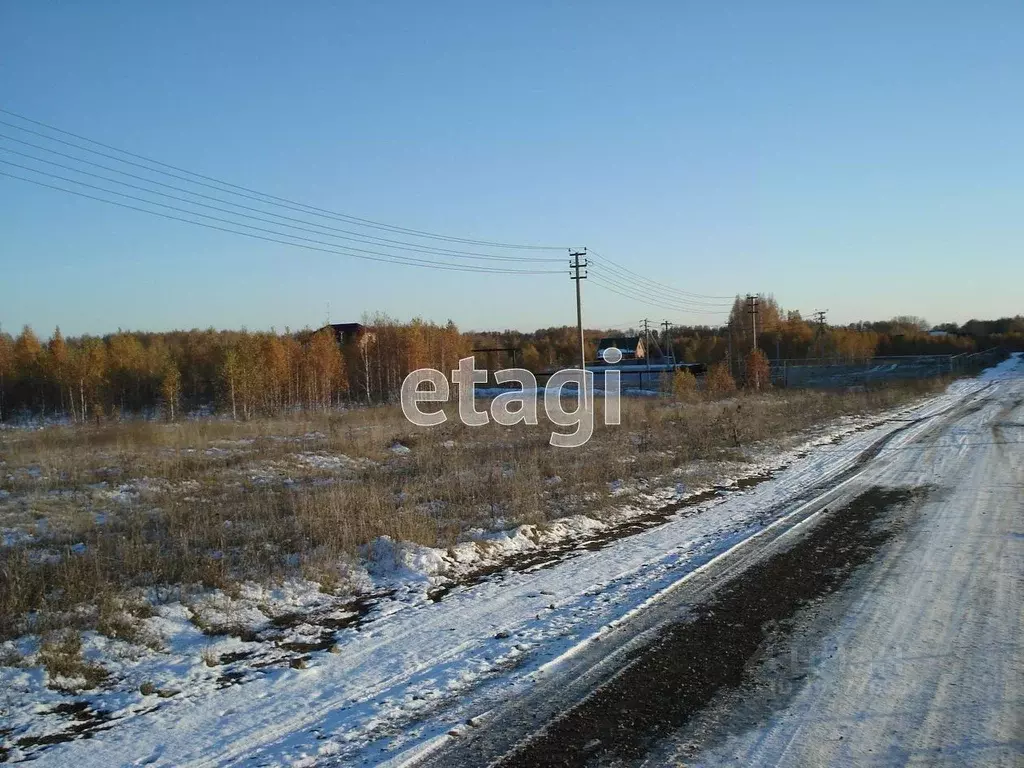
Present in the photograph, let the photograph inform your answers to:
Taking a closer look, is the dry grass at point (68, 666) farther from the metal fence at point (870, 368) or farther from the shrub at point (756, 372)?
the metal fence at point (870, 368)

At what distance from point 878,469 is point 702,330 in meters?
117

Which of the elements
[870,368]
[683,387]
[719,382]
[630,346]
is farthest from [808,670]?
[630,346]

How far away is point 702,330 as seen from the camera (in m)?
128

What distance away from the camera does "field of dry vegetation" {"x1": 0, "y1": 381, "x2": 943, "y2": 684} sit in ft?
22.5

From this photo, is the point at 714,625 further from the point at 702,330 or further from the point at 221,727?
the point at 702,330

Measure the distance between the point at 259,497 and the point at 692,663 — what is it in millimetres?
9043

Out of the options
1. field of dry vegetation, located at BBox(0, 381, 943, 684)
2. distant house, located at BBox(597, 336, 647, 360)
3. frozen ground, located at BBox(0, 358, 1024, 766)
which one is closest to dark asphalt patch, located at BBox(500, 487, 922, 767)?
frozen ground, located at BBox(0, 358, 1024, 766)

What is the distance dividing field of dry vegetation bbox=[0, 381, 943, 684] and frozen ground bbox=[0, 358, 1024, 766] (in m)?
0.56

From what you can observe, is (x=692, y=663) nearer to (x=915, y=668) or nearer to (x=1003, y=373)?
(x=915, y=668)

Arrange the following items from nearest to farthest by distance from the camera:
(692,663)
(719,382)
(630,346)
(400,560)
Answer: (692,663) < (400,560) < (719,382) < (630,346)

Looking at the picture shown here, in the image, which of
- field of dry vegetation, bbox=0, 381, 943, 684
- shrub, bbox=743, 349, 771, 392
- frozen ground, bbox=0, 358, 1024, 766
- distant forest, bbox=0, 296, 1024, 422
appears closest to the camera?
frozen ground, bbox=0, 358, 1024, 766

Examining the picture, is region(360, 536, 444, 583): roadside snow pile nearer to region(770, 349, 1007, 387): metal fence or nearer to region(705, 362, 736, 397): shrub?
region(705, 362, 736, 397): shrub

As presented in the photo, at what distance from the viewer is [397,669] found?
5277mm

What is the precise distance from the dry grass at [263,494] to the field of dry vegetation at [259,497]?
1.4 inches
